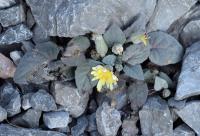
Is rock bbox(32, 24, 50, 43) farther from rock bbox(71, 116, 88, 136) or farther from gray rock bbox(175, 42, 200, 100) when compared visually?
gray rock bbox(175, 42, 200, 100)

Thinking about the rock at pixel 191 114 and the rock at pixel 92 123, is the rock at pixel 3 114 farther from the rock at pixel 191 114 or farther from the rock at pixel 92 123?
the rock at pixel 191 114

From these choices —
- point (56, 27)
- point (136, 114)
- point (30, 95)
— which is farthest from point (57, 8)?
point (136, 114)

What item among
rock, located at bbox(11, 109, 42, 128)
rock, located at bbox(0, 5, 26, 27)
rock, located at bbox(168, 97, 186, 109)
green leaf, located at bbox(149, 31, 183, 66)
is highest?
rock, located at bbox(0, 5, 26, 27)

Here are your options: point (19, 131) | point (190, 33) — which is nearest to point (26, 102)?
point (19, 131)

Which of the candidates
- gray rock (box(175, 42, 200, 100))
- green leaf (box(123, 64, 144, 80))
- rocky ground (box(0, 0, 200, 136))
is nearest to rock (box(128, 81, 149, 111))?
rocky ground (box(0, 0, 200, 136))

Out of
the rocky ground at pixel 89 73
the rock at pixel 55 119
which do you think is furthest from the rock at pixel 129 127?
the rock at pixel 55 119
